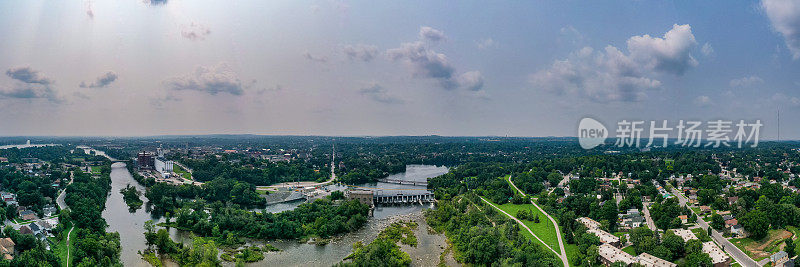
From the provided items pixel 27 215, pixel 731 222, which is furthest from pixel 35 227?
pixel 731 222

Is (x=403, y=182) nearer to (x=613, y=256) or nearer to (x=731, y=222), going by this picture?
(x=731, y=222)

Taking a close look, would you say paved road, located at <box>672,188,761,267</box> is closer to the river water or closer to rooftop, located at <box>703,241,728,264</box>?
rooftop, located at <box>703,241,728,264</box>

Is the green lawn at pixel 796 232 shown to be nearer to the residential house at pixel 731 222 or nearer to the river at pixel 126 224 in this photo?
the residential house at pixel 731 222

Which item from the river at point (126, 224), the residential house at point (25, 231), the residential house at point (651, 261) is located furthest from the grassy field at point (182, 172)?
the residential house at point (651, 261)

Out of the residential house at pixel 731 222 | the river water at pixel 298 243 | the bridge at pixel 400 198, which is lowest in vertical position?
the river water at pixel 298 243

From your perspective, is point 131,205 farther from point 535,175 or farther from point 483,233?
point 535,175

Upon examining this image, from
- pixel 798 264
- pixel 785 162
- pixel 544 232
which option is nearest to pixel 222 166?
pixel 544 232

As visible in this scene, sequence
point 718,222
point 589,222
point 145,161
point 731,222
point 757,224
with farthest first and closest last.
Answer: point 145,161, point 589,222, point 731,222, point 718,222, point 757,224

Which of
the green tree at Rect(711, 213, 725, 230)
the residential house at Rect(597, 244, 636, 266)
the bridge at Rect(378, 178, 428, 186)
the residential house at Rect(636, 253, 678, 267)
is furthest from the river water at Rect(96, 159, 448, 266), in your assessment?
the green tree at Rect(711, 213, 725, 230)
